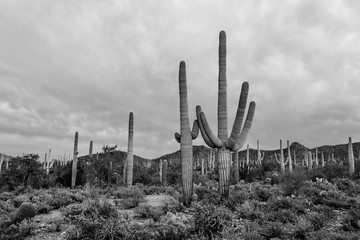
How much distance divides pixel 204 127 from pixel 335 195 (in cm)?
626

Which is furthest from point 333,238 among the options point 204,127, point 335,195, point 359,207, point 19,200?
point 19,200

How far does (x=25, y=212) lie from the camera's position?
12000 mm

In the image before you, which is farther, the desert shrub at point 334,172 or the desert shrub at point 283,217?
the desert shrub at point 334,172

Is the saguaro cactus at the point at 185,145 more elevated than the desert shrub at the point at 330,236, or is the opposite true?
the saguaro cactus at the point at 185,145

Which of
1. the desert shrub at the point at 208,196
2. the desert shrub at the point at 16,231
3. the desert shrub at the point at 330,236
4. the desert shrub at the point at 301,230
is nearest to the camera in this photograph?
the desert shrub at the point at 330,236

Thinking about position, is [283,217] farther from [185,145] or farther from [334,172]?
[334,172]

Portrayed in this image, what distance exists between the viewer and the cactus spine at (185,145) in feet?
43.4

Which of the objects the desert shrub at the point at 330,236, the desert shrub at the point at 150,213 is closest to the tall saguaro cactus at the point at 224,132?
the desert shrub at the point at 150,213

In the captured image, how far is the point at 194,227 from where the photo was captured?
907 centimetres

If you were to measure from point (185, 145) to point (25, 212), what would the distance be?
680 centimetres

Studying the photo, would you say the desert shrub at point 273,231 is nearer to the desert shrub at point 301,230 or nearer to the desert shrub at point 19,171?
the desert shrub at point 301,230

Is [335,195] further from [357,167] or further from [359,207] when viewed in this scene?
[357,167]

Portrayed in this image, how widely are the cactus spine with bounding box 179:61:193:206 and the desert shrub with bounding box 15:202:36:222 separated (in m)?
6.03

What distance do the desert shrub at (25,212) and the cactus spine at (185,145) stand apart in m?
6.03
